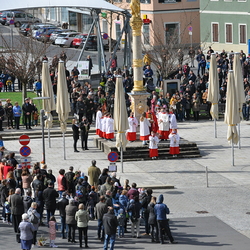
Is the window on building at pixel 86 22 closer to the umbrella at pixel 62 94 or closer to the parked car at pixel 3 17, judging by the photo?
the parked car at pixel 3 17

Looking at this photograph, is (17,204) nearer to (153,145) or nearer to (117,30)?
(153,145)

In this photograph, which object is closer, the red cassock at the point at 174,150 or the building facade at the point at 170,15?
the red cassock at the point at 174,150

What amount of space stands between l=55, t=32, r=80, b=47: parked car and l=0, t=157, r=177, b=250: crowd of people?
4243 centimetres

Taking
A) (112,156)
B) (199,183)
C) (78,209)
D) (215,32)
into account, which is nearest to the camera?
(78,209)

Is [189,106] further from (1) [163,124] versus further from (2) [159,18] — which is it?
(2) [159,18]

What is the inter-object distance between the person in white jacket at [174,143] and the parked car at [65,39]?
3557 cm

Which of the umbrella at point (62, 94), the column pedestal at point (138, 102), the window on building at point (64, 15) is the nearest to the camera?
the umbrella at point (62, 94)

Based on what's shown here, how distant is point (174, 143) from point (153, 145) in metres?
0.93

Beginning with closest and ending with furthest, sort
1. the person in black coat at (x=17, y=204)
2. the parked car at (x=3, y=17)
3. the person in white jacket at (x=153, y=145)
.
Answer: the person in black coat at (x=17, y=204), the person in white jacket at (x=153, y=145), the parked car at (x=3, y=17)

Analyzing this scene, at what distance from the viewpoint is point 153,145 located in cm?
3612

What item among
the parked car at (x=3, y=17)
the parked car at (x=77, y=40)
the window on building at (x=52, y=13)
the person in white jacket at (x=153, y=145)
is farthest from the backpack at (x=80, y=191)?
the window on building at (x=52, y=13)

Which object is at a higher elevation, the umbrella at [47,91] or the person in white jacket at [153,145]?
the umbrella at [47,91]

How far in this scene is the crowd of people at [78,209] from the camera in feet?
81.0

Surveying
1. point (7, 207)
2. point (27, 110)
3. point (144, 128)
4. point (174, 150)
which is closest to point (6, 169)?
point (7, 207)
